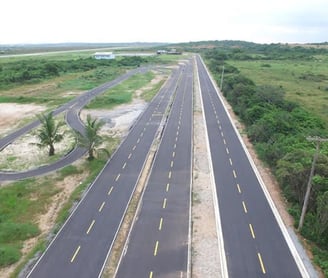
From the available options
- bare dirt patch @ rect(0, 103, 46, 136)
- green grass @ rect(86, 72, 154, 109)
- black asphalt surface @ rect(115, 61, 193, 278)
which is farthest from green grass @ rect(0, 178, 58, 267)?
green grass @ rect(86, 72, 154, 109)

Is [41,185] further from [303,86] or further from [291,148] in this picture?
[303,86]

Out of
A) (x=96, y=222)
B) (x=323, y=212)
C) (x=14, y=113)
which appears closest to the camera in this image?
(x=323, y=212)

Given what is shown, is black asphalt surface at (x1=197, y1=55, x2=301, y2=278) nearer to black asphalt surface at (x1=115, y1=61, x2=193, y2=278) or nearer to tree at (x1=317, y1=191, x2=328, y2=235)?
tree at (x1=317, y1=191, x2=328, y2=235)

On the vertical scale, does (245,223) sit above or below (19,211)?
above

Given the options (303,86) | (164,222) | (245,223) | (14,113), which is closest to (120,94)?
(14,113)

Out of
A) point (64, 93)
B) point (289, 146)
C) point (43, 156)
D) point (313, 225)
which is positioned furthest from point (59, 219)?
point (64, 93)

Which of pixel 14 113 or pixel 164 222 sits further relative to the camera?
pixel 14 113
